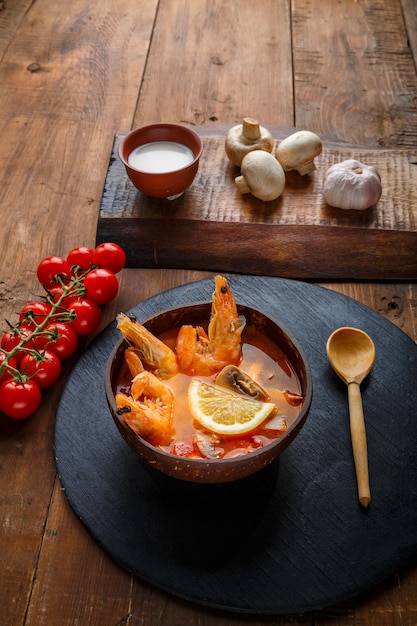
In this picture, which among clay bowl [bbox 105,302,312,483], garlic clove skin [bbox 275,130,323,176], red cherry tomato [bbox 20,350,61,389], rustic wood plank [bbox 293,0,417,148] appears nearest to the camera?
clay bowl [bbox 105,302,312,483]

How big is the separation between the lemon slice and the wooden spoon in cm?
24

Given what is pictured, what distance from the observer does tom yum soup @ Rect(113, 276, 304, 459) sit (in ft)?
4.09

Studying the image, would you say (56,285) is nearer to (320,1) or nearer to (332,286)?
(332,286)

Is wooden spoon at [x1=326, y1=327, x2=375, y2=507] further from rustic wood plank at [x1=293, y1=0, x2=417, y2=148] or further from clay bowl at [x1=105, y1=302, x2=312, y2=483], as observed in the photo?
rustic wood plank at [x1=293, y1=0, x2=417, y2=148]

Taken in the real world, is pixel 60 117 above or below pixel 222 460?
below

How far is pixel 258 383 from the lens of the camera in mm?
1343

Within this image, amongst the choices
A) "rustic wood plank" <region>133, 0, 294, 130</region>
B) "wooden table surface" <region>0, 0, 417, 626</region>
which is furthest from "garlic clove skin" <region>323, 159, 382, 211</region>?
"rustic wood plank" <region>133, 0, 294, 130</region>

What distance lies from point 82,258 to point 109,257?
0.07 m

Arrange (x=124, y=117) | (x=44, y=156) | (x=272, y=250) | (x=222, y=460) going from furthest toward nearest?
(x=124, y=117), (x=44, y=156), (x=272, y=250), (x=222, y=460)

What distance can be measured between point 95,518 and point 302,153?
48.6 inches

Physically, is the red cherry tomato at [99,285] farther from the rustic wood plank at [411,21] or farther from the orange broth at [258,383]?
the rustic wood plank at [411,21]

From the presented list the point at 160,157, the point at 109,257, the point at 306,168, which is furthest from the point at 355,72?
the point at 109,257

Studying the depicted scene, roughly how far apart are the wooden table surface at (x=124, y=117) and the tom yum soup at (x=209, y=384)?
30cm

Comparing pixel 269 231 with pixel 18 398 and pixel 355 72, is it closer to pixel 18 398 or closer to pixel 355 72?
pixel 18 398
